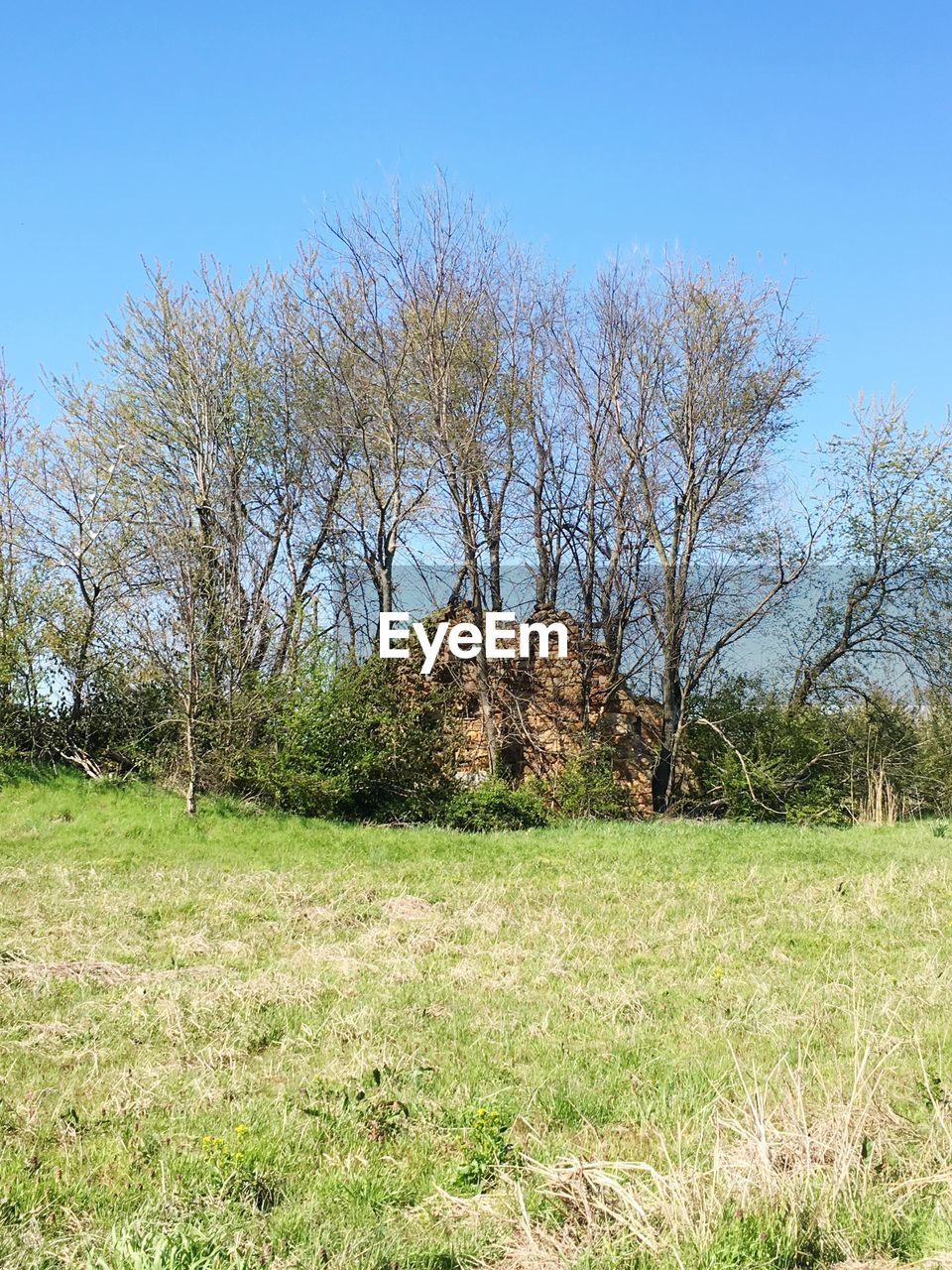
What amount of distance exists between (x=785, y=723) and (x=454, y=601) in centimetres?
691

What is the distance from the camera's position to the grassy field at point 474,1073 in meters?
3.87

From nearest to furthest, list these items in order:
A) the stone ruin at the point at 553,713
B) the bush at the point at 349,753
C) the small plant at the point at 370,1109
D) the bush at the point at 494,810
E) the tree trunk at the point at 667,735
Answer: the small plant at the point at 370,1109
the bush at the point at 349,753
the bush at the point at 494,810
the stone ruin at the point at 553,713
the tree trunk at the point at 667,735

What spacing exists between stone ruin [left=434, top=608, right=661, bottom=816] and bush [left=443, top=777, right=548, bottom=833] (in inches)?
61.3

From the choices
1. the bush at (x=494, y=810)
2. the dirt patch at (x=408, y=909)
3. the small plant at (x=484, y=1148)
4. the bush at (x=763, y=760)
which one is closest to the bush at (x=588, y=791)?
the bush at (x=494, y=810)

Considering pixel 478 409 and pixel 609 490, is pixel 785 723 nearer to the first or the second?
pixel 609 490

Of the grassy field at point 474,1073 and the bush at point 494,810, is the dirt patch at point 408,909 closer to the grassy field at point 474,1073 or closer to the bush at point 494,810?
the grassy field at point 474,1073

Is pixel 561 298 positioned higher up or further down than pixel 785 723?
higher up

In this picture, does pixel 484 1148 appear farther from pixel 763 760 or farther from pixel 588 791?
pixel 763 760

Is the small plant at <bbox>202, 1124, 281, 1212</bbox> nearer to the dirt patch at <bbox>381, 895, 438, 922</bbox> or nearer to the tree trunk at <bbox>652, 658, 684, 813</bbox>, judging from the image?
the dirt patch at <bbox>381, 895, 438, 922</bbox>

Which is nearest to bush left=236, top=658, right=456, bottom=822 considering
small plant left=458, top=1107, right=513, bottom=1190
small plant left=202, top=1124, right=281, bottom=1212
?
small plant left=458, top=1107, right=513, bottom=1190

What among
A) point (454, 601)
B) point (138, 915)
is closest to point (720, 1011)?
point (138, 915)

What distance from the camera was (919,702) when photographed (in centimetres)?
2198

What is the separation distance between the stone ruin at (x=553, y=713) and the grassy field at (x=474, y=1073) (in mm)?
8400

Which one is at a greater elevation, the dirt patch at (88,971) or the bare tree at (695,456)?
the bare tree at (695,456)
